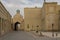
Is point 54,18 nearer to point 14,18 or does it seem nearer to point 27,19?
point 27,19

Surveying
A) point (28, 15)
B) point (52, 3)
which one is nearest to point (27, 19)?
point (28, 15)

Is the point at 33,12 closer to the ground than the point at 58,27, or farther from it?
farther from it

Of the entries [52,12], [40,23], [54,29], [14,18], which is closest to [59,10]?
[52,12]

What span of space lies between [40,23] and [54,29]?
21.2m

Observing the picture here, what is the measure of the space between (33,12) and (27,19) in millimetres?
4487

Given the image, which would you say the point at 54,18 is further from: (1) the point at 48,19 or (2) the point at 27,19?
(2) the point at 27,19

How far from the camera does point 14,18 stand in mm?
106250

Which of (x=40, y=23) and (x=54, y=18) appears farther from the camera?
(x=40, y=23)

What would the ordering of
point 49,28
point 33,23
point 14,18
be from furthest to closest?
point 14,18 < point 33,23 < point 49,28

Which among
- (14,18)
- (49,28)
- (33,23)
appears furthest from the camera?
(14,18)

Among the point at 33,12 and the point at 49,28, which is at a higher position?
the point at 33,12

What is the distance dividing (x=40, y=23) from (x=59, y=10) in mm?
20437

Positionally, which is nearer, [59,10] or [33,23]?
[59,10]

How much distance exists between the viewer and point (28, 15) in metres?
85.9
